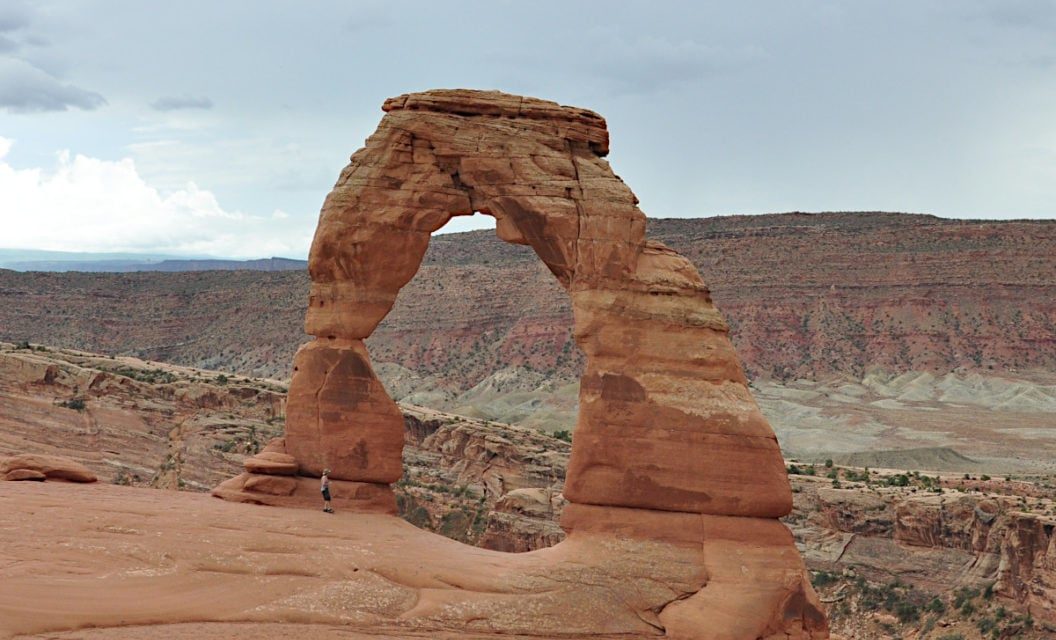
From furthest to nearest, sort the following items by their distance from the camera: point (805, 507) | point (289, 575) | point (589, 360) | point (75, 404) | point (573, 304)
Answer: point (75, 404)
point (805, 507)
point (573, 304)
point (589, 360)
point (289, 575)

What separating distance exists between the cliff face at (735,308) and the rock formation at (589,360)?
71447 millimetres

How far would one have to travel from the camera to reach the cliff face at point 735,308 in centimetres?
10431

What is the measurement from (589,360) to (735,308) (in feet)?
278

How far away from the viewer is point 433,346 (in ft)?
347

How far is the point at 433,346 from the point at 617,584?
82.9m

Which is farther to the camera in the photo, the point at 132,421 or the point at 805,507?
the point at 132,421

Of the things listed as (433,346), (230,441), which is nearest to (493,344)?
(433,346)

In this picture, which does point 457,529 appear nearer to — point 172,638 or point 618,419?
point 618,419

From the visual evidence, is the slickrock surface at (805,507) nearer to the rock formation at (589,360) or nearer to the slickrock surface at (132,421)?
the slickrock surface at (132,421)

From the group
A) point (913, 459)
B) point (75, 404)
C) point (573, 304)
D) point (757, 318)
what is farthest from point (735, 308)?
point (573, 304)

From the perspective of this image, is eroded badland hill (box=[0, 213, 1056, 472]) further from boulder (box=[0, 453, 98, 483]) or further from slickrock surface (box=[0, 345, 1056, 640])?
boulder (box=[0, 453, 98, 483])

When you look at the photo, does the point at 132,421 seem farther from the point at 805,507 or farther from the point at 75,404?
the point at 805,507

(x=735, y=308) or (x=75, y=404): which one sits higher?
(x=735, y=308)

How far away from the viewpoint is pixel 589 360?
987 inches
